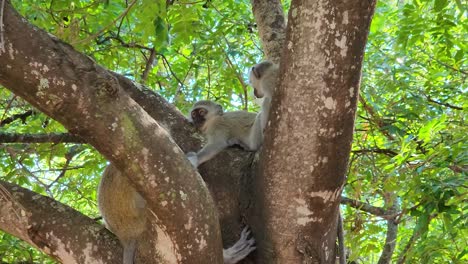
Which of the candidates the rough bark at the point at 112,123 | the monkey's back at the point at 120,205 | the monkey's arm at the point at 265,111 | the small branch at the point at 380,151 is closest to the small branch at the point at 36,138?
the monkey's back at the point at 120,205

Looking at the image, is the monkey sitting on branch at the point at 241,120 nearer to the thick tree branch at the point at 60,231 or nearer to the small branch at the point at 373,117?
the thick tree branch at the point at 60,231

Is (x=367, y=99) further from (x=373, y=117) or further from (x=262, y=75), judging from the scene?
(x=262, y=75)

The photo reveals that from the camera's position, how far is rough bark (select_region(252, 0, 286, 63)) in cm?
435

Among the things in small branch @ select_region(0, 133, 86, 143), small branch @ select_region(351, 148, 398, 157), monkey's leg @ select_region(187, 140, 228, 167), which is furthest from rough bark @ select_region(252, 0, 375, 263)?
small branch @ select_region(351, 148, 398, 157)

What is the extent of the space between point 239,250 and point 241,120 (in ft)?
6.35

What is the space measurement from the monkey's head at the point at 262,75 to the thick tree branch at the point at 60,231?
69.9 inches

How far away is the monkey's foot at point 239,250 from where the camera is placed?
294cm

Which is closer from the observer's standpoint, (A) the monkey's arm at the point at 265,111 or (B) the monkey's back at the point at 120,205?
(B) the monkey's back at the point at 120,205

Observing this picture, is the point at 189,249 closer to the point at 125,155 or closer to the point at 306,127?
the point at 125,155

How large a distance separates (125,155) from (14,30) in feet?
2.18

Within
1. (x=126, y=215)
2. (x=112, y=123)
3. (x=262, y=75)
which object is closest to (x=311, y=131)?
(x=112, y=123)

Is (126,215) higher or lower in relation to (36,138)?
lower

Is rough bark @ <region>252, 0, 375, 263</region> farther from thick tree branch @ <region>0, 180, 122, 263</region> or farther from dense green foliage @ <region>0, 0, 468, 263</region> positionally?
dense green foliage @ <region>0, 0, 468, 263</region>

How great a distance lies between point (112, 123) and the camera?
7.78 feet
